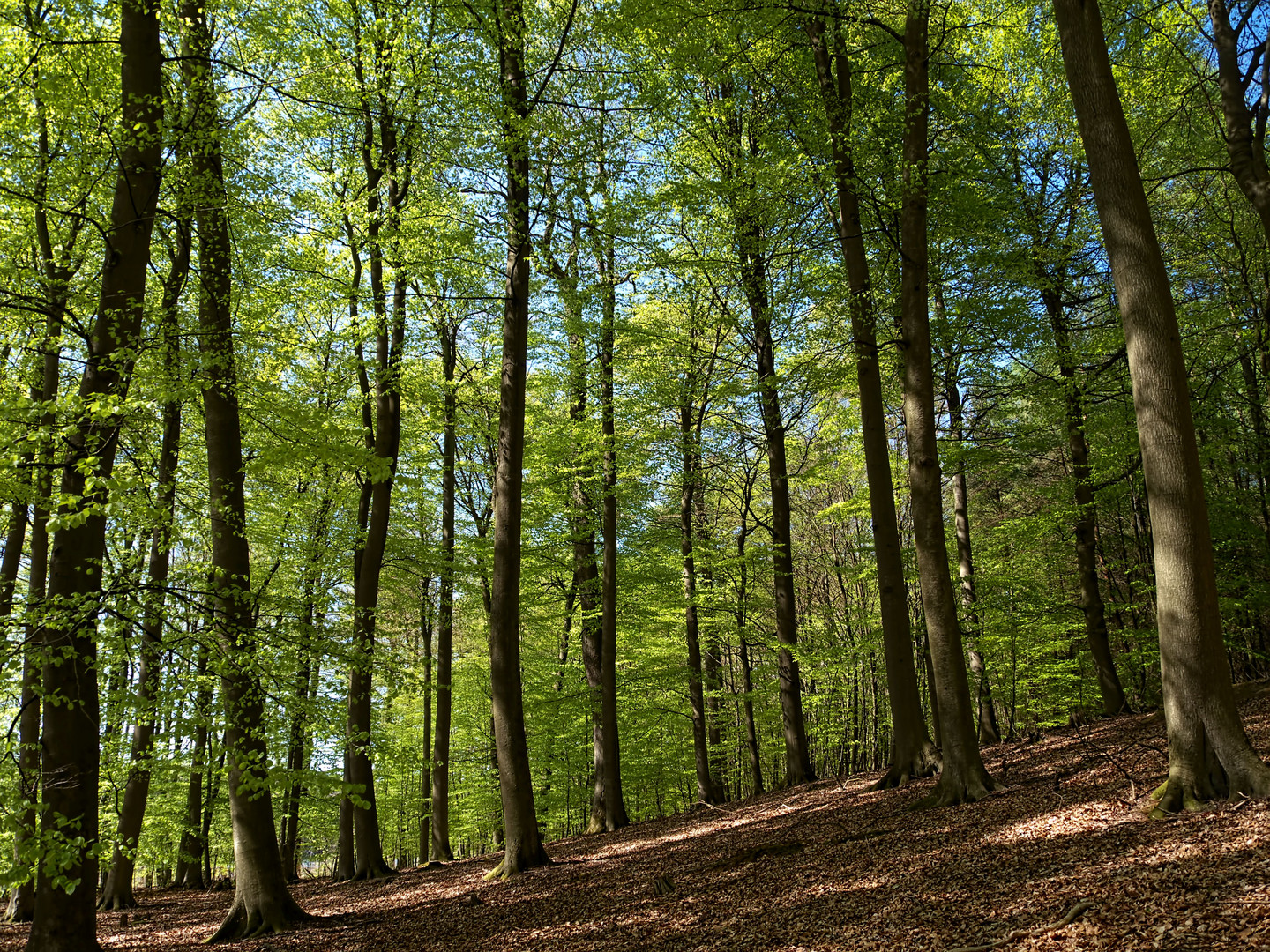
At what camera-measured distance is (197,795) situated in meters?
15.2

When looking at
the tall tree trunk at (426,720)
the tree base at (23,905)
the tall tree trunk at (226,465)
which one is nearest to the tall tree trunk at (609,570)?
the tall tree trunk at (426,720)

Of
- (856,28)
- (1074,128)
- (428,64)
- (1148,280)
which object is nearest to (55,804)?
(1148,280)

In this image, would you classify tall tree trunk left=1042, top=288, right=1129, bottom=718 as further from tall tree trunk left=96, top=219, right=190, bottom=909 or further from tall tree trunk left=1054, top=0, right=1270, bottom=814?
tall tree trunk left=96, top=219, right=190, bottom=909

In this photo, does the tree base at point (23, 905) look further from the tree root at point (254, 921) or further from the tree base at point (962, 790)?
the tree base at point (962, 790)

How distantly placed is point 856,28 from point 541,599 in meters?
14.4

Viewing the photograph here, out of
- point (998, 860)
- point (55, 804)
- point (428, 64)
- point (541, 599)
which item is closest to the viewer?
point (55, 804)

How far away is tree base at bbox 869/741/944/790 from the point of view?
1023cm

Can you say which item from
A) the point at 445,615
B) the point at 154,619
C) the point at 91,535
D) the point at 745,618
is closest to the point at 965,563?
the point at 745,618

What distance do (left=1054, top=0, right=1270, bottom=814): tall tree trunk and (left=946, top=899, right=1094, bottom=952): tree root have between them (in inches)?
68.1

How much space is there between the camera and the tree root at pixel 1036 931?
164 inches

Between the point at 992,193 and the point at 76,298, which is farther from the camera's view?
the point at 992,193

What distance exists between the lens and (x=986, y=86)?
13.6m

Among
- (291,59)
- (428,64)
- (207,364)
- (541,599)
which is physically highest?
(291,59)

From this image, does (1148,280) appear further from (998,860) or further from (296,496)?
(296,496)
